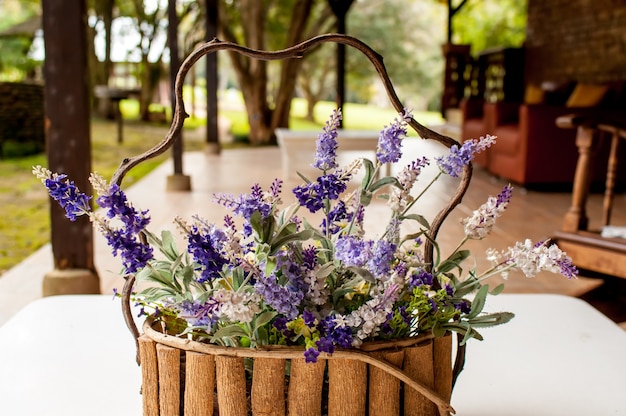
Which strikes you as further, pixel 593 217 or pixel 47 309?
pixel 593 217

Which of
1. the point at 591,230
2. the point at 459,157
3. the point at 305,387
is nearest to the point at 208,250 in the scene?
the point at 305,387

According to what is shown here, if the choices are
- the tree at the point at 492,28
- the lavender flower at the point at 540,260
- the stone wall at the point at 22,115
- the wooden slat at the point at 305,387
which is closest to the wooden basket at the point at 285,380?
the wooden slat at the point at 305,387

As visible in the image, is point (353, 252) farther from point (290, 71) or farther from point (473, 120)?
point (290, 71)

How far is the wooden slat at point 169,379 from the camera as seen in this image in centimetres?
76

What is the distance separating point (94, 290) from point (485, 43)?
45.6ft

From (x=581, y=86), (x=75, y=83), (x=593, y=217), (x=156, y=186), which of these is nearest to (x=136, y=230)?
(x=75, y=83)

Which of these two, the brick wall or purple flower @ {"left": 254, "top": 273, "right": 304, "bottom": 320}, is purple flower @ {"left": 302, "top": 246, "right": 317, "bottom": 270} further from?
the brick wall

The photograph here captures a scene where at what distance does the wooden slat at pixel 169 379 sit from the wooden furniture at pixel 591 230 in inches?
93.8

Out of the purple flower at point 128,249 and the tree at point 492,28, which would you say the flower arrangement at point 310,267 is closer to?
the purple flower at point 128,249

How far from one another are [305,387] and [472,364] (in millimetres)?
470

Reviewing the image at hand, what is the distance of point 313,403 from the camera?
29.8 inches

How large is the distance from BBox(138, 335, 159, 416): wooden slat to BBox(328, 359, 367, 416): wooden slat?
181 millimetres

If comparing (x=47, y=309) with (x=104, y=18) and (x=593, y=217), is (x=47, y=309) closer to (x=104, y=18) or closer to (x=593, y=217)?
(x=593, y=217)

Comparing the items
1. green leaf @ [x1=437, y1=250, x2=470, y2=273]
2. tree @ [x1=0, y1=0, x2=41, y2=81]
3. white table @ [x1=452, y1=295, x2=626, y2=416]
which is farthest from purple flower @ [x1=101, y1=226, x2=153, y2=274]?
tree @ [x1=0, y1=0, x2=41, y2=81]
